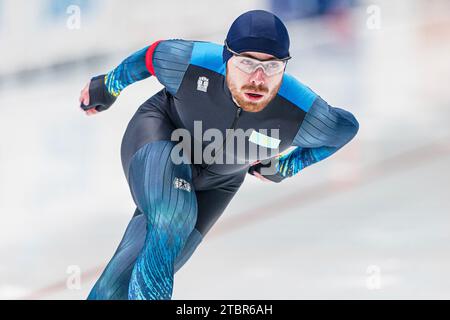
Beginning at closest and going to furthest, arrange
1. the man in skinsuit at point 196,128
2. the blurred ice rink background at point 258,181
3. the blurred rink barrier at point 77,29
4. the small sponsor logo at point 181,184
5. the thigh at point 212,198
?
the man in skinsuit at point 196,128, the small sponsor logo at point 181,184, the thigh at point 212,198, the blurred ice rink background at point 258,181, the blurred rink barrier at point 77,29

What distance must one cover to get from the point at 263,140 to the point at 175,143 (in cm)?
34

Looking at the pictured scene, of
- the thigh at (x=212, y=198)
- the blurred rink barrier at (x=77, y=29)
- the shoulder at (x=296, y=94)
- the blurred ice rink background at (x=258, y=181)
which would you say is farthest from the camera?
the blurred rink barrier at (x=77, y=29)

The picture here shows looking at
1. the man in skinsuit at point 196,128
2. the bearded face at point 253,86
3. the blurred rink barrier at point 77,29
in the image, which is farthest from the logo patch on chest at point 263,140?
the blurred rink barrier at point 77,29

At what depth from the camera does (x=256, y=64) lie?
3.13 metres

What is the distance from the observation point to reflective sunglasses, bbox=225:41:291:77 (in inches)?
123

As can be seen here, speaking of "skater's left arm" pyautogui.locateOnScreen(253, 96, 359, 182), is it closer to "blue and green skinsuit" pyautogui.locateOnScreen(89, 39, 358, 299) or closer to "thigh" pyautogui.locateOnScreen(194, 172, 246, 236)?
"blue and green skinsuit" pyautogui.locateOnScreen(89, 39, 358, 299)

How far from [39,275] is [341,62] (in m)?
2.75

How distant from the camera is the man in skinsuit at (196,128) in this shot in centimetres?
313

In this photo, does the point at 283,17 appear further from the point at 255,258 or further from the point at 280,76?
the point at 280,76

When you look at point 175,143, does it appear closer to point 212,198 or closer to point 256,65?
point 212,198

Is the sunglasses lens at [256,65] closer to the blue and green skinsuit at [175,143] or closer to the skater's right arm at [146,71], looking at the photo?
the blue and green skinsuit at [175,143]

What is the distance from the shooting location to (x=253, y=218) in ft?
15.9

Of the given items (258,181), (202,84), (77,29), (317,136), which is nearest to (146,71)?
(202,84)

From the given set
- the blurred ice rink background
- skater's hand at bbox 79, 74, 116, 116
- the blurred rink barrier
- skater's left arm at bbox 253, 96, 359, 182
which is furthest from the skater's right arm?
the blurred rink barrier
